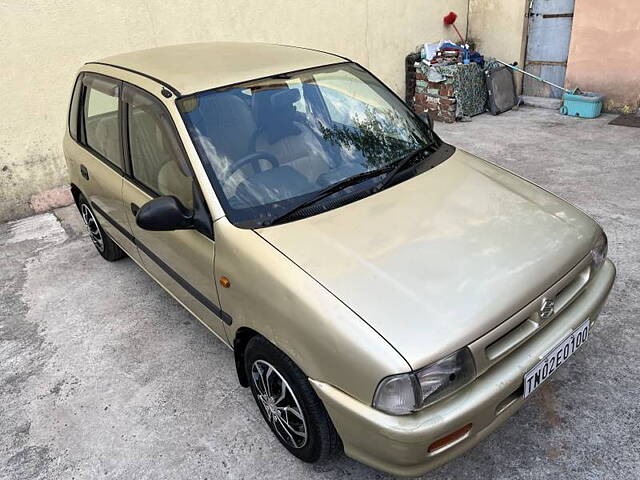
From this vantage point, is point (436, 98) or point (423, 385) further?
point (436, 98)

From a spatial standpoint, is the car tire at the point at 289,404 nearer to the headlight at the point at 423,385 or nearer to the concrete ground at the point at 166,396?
the concrete ground at the point at 166,396

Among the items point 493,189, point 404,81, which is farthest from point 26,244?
point 404,81

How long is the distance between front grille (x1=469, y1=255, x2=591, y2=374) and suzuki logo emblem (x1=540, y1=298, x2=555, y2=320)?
0.5 inches

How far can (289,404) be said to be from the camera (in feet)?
7.16

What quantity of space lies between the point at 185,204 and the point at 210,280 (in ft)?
1.31

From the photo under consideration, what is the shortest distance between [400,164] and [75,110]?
2625 millimetres

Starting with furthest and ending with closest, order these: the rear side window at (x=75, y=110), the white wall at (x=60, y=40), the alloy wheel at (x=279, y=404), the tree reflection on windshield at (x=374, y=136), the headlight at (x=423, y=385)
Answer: the white wall at (x=60, y=40)
the rear side window at (x=75, y=110)
the tree reflection on windshield at (x=374, y=136)
the alloy wheel at (x=279, y=404)
the headlight at (x=423, y=385)

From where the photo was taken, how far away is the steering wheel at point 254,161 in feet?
7.98

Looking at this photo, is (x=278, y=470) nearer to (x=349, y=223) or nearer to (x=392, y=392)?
(x=392, y=392)

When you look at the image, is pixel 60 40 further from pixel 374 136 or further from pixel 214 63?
pixel 374 136

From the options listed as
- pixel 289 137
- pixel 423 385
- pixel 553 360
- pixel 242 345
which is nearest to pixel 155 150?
pixel 289 137

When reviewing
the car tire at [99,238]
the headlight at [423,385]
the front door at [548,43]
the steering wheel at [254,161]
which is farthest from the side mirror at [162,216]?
the front door at [548,43]

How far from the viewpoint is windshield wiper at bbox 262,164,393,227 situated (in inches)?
89.6

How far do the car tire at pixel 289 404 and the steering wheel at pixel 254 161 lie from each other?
816mm
